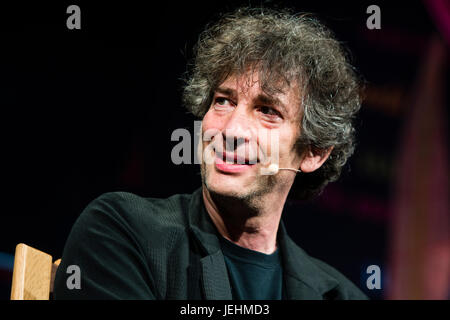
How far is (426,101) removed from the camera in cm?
410

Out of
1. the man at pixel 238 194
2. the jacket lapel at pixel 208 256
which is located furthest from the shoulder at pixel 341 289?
the jacket lapel at pixel 208 256

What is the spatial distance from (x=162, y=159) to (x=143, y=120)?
232 millimetres

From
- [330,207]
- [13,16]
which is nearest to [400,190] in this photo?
[330,207]

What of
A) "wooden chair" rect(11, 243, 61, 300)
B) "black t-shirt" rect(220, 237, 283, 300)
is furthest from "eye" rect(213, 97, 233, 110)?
"wooden chair" rect(11, 243, 61, 300)

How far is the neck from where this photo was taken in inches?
77.8

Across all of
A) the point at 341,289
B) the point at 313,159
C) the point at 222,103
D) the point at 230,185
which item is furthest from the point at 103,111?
the point at 341,289

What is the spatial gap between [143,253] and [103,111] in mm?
1450

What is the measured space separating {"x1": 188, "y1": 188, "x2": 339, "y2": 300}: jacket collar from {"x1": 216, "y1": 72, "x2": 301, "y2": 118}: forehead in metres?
0.39

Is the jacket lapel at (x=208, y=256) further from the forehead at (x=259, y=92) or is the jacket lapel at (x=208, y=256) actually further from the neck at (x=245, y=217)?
the forehead at (x=259, y=92)

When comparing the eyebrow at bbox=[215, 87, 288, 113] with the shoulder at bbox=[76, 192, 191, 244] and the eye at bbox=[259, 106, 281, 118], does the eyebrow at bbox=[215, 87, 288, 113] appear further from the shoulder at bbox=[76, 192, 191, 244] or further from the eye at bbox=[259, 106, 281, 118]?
the shoulder at bbox=[76, 192, 191, 244]

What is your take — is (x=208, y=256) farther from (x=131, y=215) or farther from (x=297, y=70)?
(x=297, y=70)

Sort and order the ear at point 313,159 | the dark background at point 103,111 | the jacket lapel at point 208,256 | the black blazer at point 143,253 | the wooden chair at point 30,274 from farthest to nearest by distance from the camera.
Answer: the dark background at point 103,111, the ear at point 313,159, the jacket lapel at point 208,256, the black blazer at point 143,253, the wooden chair at point 30,274

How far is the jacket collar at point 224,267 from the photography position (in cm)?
183

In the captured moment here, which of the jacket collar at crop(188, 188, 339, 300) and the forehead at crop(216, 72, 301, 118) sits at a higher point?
the forehead at crop(216, 72, 301, 118)
